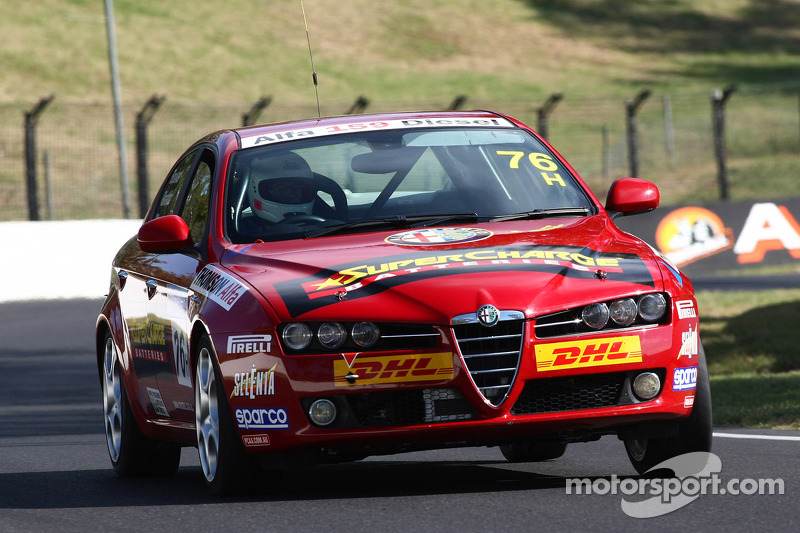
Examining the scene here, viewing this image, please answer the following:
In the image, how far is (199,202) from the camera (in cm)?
883

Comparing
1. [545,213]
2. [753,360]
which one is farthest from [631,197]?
[753,360]

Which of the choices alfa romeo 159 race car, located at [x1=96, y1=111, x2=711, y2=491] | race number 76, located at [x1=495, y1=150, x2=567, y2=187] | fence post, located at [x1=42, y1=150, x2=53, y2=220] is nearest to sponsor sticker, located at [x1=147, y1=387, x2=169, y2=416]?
alfa romeo 159 race car, located at [x1=96, y1=111, x2=711, y2=491]

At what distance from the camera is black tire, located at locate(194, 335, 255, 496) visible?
743 cm

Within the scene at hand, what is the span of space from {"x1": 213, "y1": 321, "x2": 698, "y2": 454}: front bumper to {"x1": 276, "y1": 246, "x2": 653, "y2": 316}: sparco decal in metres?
0.23

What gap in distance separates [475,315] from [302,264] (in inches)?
32.7

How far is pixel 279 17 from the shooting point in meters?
63.8

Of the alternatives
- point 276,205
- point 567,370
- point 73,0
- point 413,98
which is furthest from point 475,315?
point 73,0

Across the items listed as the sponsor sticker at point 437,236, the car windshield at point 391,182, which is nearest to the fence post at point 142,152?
the car windshield at point 391,182

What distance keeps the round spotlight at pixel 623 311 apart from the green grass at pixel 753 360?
362 cm

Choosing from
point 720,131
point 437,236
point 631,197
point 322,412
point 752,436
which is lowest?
point 752,436

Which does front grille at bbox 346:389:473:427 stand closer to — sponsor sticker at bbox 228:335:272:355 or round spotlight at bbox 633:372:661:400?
sponsor sticker at bbox 228:335:272:355

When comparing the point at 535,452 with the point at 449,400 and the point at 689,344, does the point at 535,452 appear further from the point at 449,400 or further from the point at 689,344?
the point at 449,400

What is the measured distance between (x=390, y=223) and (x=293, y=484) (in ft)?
3.91

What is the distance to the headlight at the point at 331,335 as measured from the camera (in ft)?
23.4
